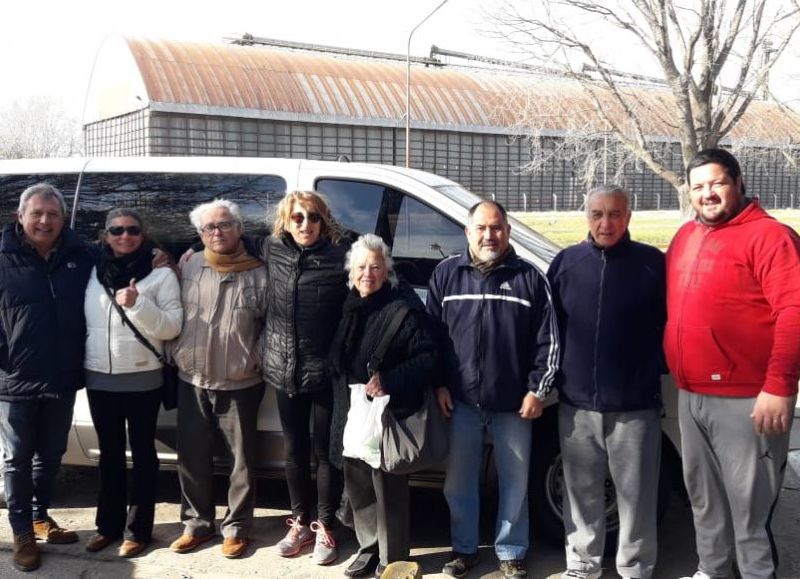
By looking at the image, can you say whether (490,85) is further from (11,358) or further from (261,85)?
(11,358)

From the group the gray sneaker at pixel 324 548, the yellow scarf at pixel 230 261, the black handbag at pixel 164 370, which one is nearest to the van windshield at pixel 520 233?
the yellow scarf at pixel 230 261

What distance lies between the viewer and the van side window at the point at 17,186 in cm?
462

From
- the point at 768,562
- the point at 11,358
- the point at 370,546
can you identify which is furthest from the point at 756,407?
the point at 11,358

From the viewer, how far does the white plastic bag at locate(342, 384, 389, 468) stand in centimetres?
364

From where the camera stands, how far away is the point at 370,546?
390 cm

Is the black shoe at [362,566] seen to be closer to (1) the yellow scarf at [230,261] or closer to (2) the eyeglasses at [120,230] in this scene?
(1) the yellow scarf at [230,261]

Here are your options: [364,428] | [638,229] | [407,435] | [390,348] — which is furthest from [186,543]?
[638,229]

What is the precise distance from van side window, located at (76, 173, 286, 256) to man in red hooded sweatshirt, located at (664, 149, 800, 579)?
2.22 metres

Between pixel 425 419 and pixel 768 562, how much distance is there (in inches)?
63.2

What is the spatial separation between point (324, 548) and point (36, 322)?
1.83m

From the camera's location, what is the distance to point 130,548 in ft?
13.6

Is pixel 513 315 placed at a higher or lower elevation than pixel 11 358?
higher

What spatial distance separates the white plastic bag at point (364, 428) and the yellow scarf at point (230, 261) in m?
0.86

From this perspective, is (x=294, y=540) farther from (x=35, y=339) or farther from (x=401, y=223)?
(x=401, y=223)
